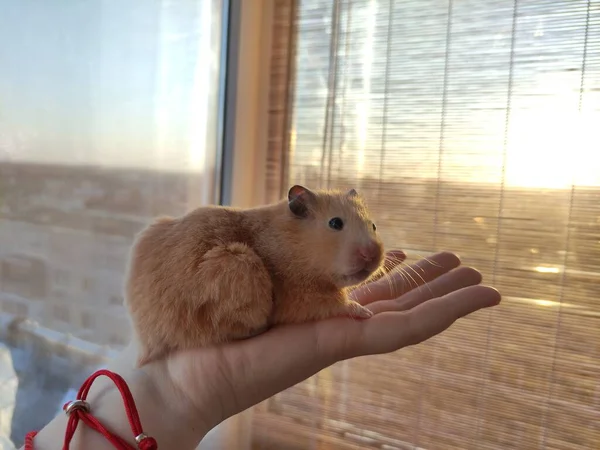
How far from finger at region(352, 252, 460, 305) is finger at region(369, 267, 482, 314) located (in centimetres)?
6

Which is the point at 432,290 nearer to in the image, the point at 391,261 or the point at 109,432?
the point at 391,261

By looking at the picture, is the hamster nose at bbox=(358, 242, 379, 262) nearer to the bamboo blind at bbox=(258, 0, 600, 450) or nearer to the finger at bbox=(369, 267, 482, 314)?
the finger at bbox=(369, 267, 482, 314)

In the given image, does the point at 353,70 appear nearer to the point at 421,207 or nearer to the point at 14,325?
the point at 421,207

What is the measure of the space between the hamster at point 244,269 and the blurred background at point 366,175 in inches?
20.5

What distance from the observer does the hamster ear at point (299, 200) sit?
2.64ft

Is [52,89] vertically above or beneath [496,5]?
beneath

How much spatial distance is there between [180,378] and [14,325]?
22.4 inches

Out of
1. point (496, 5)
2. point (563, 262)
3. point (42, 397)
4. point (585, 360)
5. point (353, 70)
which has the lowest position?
point (42, 397)

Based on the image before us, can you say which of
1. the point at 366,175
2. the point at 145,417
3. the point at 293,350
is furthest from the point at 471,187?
the point at 145,417

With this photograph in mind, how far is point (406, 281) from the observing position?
1.05 meters

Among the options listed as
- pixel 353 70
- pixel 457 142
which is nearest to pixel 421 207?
pixel 457 142

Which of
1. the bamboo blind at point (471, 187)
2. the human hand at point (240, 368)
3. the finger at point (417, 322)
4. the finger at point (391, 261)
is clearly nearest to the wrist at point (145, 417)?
the human hand at point (240, 368)

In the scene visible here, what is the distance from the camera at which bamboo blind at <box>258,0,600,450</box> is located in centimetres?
125

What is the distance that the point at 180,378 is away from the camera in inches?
30.0
